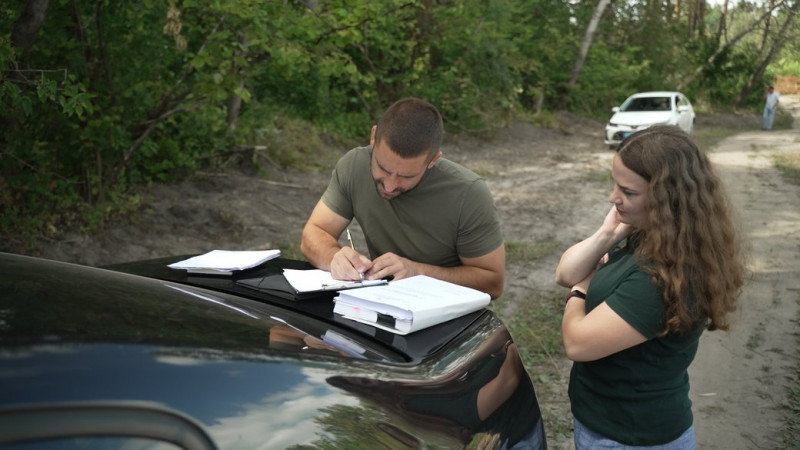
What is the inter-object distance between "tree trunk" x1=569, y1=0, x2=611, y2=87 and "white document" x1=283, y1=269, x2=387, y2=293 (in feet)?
82.2

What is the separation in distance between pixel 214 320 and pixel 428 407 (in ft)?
1.77

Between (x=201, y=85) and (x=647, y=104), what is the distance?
17.5 metres

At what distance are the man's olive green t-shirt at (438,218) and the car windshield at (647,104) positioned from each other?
1922 cm

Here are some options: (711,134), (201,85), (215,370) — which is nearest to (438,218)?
(215,370)

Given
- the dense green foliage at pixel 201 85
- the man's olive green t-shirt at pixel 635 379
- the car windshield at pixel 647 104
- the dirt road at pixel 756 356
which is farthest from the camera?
the car windshield at pixel 647 104

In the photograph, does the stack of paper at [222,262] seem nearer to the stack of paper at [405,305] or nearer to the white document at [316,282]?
the white document at [316,282]

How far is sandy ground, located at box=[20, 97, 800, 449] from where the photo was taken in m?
4.70

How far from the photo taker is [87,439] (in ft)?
3.76

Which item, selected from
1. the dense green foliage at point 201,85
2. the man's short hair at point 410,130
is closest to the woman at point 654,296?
the man's short hair at point 410,130

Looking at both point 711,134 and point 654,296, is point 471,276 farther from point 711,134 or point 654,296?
point 711,134

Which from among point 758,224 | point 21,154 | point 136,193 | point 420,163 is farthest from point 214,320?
point 758,224

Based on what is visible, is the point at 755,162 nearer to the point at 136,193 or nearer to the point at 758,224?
the point at 758,224

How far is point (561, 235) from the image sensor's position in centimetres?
916

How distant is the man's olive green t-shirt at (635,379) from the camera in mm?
2412
